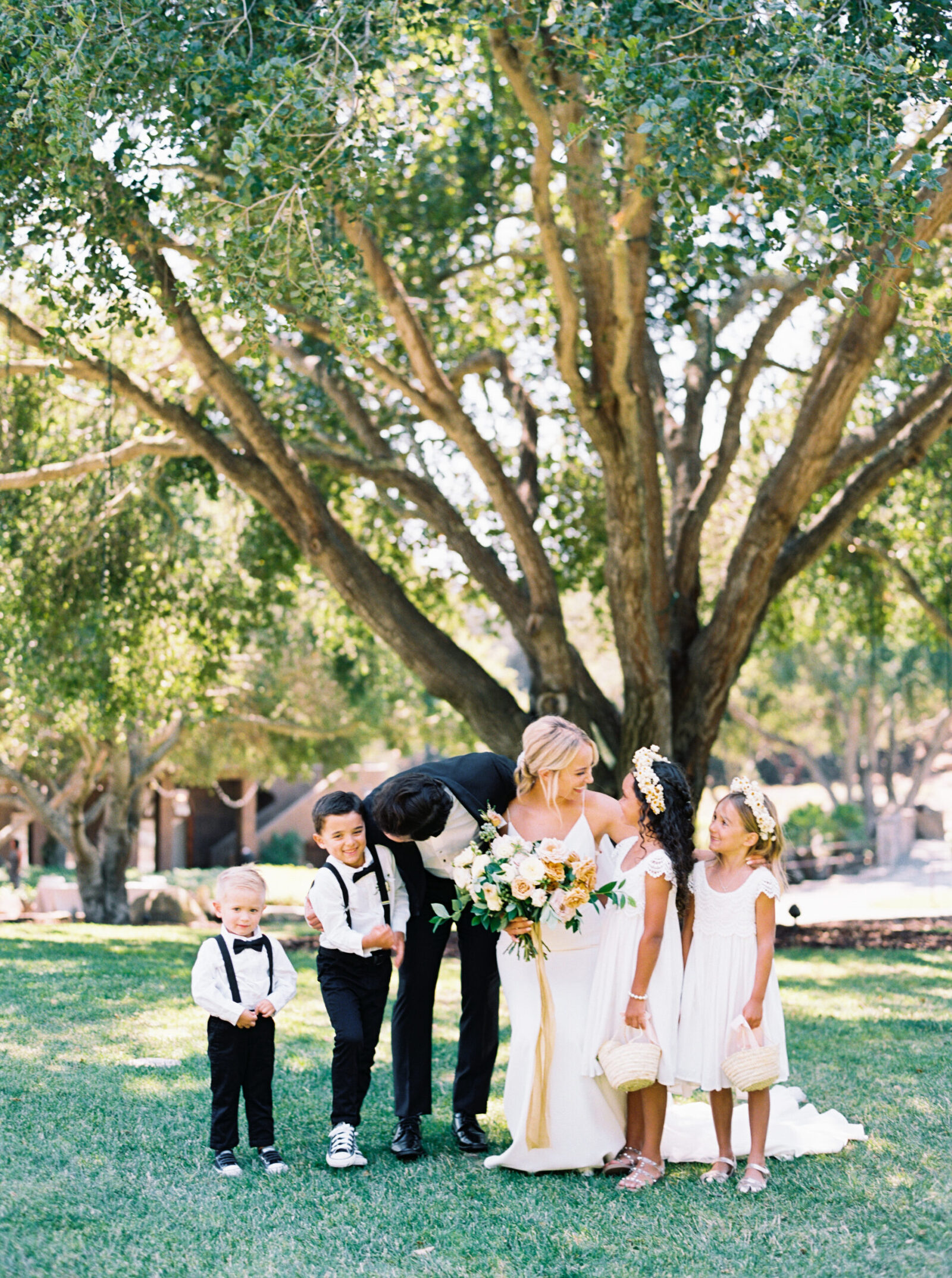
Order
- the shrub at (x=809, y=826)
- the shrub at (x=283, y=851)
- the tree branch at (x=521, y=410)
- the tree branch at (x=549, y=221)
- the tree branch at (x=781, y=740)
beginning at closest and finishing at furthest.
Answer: the tree branch at (x=549, y=221) < the tree branch at (x=521, y=410) < the tree branch at (x=781, y=740) < the shrub at (x=809, y=826) < the shrub at (x=283, y=851)

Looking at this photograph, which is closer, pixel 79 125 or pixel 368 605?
pixel 79 125

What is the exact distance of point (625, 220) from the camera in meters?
8.16

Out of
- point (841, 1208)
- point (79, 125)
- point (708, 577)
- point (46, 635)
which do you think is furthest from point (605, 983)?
point (708, 577)

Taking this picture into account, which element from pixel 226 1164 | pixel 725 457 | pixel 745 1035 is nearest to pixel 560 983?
pixel 745 1035

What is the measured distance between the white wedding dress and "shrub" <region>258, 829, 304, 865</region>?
1158 inches

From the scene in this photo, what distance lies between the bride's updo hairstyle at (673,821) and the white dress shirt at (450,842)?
75 centimetres

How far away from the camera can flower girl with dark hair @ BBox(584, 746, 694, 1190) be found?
15.3ft

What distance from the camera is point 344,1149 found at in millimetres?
4723

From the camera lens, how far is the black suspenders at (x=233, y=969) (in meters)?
4.72

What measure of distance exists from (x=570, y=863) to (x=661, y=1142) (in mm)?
1256

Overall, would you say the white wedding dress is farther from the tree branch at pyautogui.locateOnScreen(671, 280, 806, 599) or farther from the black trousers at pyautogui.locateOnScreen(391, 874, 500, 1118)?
the tree branch at pyautogui.locateOnScreen(671, 280, 806, 599)

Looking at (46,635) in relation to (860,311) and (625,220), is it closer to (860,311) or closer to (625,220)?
(625,220)

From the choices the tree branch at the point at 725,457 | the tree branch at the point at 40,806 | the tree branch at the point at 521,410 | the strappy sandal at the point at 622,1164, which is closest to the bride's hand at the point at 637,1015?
the strappy sandal at the point at 622,1164

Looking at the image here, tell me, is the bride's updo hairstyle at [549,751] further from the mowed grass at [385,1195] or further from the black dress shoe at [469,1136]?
the mowed grass at [385,1195]
